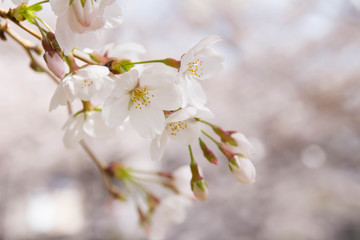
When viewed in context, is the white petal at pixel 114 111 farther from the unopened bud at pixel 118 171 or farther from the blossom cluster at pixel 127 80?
the unopened bud at pixel 118 171

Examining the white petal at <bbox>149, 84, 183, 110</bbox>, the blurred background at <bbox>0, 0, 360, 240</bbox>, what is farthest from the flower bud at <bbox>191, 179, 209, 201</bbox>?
the blurred background at <bbox>0, 0, 360, 240</bbox>

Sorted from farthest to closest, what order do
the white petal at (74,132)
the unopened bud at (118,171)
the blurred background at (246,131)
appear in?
the blurred background at (246,131) < the unopened bud at (118,171) < the white petal at (74,132)

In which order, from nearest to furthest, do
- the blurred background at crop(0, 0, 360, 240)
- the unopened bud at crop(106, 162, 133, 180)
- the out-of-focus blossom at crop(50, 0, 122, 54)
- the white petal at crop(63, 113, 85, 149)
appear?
the out-of-focus blossom at crop(50, 0, 122, 54) → the white petal at crop(63, 113, 85, 149) → the unopened bud at crop(106, 162, 133, 180) → the blurred background at crop(0, 0, 360, 240)

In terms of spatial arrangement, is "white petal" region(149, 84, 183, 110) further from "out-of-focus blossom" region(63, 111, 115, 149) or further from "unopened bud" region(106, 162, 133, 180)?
"unopened bud" region(106, 162, 133, 180)

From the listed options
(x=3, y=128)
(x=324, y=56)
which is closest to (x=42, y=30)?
(x=3, y=128)

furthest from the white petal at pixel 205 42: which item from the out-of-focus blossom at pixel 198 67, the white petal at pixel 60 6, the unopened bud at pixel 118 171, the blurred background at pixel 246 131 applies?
the blurred background at pixel 246 131

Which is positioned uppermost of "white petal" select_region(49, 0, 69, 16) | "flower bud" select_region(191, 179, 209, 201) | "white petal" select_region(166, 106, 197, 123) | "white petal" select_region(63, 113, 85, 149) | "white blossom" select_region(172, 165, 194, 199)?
"white blossom" select_region(172, 165, 194, 199)

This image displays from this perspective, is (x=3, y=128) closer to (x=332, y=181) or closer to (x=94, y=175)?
(x=94, y=175)
